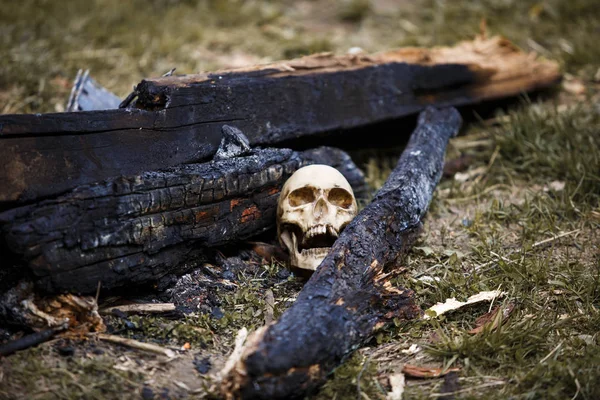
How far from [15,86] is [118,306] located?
297 centimetres

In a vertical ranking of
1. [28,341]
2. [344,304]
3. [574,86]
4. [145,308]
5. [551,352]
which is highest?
[28,341]

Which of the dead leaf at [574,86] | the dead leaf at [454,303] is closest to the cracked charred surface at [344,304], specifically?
the dead leaf at [454,303]

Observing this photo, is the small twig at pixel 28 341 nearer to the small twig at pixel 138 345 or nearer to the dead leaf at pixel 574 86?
the small twig at pixel 138 345

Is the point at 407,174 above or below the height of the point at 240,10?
below

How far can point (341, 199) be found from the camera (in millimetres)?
3332

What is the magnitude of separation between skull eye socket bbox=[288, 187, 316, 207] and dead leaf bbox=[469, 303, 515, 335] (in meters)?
1.06

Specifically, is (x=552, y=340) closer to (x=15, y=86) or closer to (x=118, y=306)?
(x=118, y=306)

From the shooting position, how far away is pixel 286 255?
11.0 ft

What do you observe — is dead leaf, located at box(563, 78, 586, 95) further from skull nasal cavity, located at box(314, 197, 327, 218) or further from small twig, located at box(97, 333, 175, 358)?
small twig, located at box(97, 333, 175, 358)

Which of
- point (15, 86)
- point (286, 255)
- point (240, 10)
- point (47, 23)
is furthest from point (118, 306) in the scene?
point (240, 10)

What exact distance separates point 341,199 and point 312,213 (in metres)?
0.25

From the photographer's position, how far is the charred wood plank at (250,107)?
2.77m

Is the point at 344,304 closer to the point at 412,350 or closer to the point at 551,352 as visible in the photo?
the point at 412,350

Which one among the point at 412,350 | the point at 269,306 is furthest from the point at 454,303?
the point at 269,306
